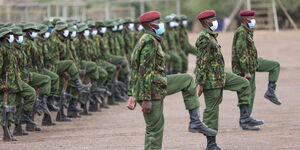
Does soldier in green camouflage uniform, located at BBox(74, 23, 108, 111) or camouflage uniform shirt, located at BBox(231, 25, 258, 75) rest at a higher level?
camouflage uniform shirt, located at BBox(231, 25, 258, 75)

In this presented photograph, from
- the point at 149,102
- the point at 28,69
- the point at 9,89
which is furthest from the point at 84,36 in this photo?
the point at 149,102

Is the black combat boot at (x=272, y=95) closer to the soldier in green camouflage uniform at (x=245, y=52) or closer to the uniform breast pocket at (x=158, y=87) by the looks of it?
the soldier in green camouflage uniform at (x=245, y=52)

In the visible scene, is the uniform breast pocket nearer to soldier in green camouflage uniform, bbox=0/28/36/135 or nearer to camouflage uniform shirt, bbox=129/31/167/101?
camouflage uniform shirt, bbox=129/31/167/101

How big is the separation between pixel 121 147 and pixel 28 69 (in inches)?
126

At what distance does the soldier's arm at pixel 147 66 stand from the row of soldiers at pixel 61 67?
430 centimetres

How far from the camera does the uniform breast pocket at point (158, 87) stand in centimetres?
1009

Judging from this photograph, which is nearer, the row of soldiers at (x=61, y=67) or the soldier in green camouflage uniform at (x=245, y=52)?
the soldier in green camouflage uniform at (x=245, y=52)

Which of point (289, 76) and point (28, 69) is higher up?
point (28, 69)

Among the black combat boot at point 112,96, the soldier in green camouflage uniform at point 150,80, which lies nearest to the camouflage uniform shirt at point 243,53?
the soldier in green camouflage uniform at point 150,80

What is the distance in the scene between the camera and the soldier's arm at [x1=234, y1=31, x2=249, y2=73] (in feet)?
45.3

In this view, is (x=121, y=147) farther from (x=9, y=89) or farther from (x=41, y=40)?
(x=41, y=40)

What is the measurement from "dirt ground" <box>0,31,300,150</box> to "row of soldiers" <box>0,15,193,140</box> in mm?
407

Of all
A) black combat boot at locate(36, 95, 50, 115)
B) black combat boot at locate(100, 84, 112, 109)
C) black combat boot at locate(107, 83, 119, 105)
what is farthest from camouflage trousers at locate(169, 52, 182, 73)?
black combat boot at locate(36, 95, 50, 115)

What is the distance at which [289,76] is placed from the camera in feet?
87.0
